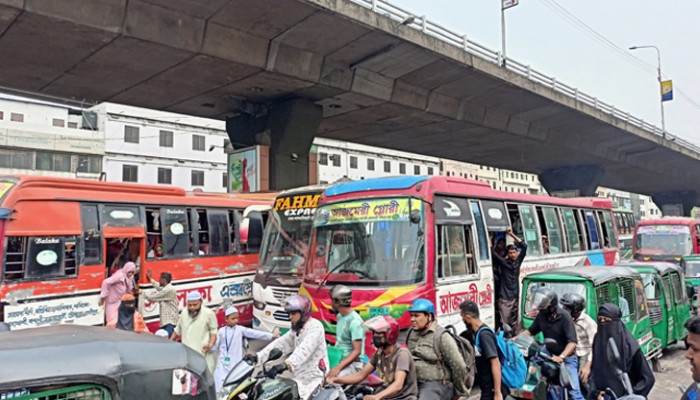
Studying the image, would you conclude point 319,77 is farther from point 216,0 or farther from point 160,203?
point 160,203

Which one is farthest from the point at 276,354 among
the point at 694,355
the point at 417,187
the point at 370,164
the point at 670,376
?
the point at 370,164

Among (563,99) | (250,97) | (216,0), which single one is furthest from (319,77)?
(563,99)

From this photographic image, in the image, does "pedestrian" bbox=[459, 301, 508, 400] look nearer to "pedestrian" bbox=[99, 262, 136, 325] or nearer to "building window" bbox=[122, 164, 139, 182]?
"pedestrian" bbox=[99, 262, 136, 325]

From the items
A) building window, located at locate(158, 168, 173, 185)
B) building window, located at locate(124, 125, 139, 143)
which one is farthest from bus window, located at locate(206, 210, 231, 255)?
building window, located at locate(158, 168, 173, 185)

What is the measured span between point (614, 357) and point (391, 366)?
7.07 feet

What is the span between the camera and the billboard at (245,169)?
19859 millimetres

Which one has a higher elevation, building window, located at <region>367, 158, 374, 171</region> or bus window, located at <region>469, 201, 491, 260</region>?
building window, located at <region>367, 158, 374, 171</region>

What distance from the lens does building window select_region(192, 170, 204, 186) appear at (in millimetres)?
47469

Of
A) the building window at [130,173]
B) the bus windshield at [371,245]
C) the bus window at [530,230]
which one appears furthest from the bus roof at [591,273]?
the building window at [130,173]

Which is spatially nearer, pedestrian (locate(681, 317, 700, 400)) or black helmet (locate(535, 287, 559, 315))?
pedestrian (locate(681, 317, 700, 400))

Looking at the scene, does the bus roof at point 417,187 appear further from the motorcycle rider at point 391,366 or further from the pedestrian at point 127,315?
the motorcycle rider at point 391,366

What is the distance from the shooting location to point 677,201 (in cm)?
5609

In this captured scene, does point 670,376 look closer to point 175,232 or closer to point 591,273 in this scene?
point 591,273

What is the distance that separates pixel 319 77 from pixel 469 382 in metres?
14.3
